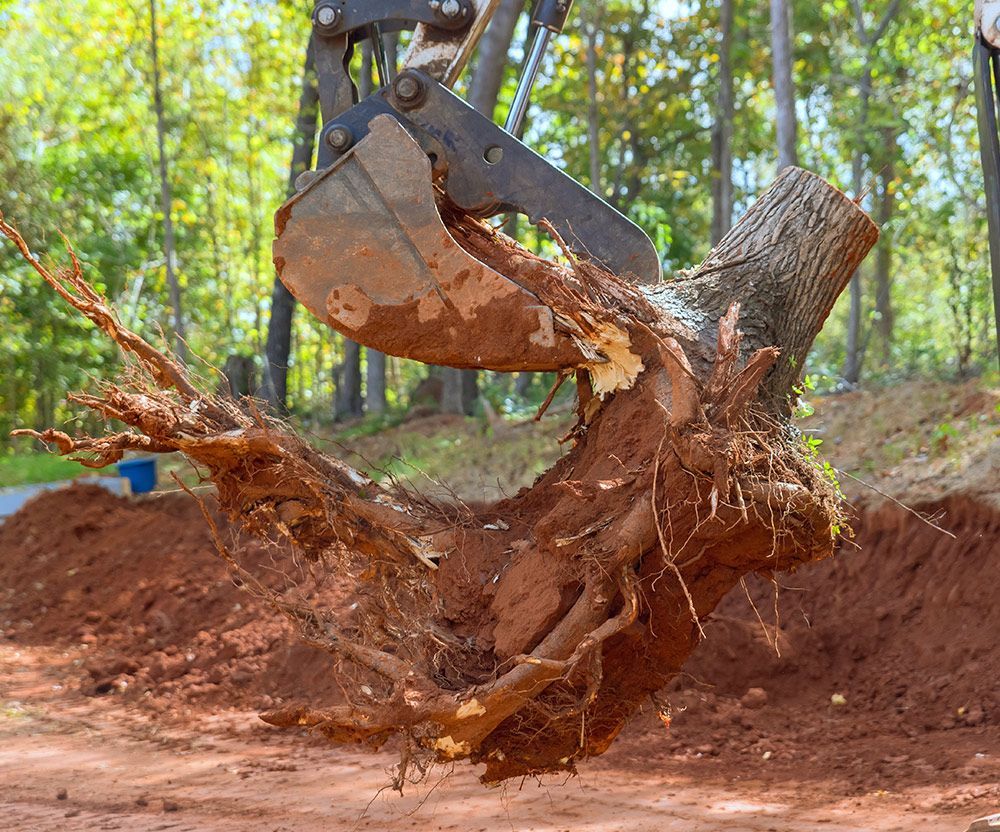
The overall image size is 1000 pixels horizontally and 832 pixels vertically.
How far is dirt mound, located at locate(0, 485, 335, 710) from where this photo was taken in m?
5.66

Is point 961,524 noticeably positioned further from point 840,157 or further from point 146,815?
point 840,157

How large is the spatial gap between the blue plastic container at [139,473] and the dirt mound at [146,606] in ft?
1.29

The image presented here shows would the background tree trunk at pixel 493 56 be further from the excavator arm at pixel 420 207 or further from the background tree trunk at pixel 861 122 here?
the excavator arm at pixel 420 207

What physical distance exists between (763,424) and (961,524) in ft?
8.99

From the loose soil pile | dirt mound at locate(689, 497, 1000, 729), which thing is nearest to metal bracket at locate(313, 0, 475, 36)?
the loose soil pile

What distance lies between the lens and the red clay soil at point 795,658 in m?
4.30

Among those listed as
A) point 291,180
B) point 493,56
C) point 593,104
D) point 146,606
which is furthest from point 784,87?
point 146,606

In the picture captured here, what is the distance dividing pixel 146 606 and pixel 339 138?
4.44 metres

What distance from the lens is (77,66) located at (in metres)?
15.6

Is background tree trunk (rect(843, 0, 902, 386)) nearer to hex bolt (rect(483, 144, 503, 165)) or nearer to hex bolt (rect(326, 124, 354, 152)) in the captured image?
hex bolt (rect(483, 144, 503, 165))

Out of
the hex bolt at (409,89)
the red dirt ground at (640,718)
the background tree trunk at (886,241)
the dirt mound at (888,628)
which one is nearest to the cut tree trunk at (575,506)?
the hex bolt at (409,89)

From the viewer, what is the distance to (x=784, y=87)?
22.3ft

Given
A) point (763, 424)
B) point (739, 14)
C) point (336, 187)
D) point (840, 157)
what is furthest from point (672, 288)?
point (739, 14)

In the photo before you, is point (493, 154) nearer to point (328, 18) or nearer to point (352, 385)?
point (328, 18)
